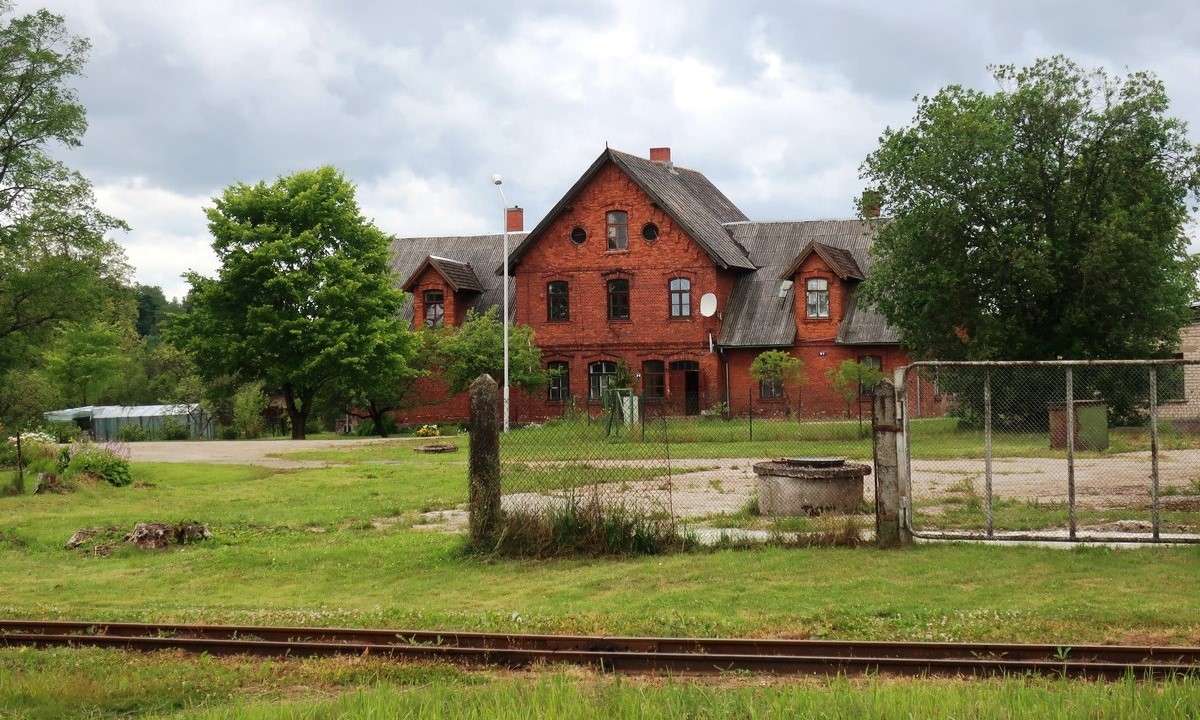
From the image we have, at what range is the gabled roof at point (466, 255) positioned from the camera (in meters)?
54.2

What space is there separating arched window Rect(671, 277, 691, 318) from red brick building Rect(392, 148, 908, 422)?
2.2 inches

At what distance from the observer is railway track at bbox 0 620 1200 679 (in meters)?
8.78

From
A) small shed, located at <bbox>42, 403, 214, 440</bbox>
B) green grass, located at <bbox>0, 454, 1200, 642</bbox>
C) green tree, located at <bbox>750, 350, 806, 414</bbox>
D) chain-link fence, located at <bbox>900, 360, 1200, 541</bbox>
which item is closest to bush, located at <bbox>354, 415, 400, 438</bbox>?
small shed, located at <bbox>42, 403, 214, 440</bbox>

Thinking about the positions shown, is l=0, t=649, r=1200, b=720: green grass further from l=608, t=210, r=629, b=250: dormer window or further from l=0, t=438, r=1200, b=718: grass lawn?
l=608, t=210, r=629, b=250: dormer window

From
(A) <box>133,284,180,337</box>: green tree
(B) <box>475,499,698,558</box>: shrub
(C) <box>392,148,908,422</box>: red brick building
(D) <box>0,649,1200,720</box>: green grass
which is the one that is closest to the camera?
(D) <box>0,649,1200,720</box>: green grass

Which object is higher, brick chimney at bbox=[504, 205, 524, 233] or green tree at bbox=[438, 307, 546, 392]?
brick chimney at bbox=[504, 205, 524, 233]

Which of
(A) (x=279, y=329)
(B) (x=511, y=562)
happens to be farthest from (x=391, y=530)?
(A) (x=279, y=329)

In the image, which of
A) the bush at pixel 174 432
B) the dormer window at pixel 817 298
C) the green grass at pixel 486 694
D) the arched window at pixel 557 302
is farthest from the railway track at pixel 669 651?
the bush at pixel 174 432

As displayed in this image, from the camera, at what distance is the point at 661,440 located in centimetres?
3172

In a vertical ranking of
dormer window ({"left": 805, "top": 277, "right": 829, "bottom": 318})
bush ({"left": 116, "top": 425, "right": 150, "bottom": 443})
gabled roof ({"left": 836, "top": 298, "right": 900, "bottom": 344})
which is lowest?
bush ({"left": 116, "top": 425, "right": 150, "bottom": 443})

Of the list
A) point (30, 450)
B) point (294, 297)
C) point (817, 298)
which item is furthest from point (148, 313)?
point (30, 450)

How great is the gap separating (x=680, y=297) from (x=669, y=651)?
40.1 meters

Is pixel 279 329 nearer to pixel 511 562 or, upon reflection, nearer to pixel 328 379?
pixel 328 379

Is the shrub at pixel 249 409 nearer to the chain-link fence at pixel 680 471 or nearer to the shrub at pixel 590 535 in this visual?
the chain-link fence at pixel 680 471
